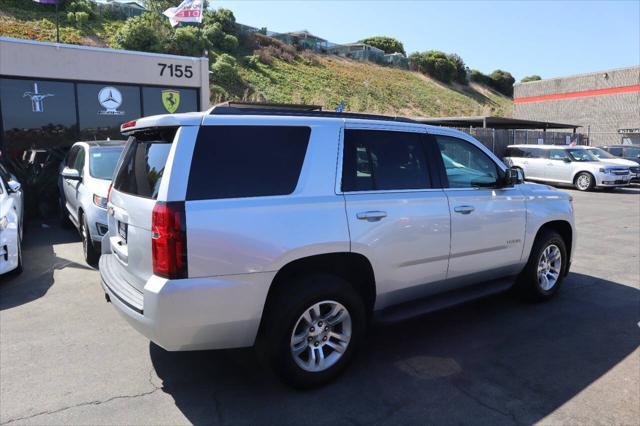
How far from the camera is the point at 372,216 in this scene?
3.60m

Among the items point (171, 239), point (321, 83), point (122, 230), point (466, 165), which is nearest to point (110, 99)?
point (122, 230)

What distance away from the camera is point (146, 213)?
3086 millimetres

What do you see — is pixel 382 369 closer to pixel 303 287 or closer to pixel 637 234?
pixel 303 287

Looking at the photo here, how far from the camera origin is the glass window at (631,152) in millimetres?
21530

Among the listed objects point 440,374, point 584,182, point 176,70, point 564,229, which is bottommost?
point 440,374

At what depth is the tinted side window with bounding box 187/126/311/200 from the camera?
3031mm

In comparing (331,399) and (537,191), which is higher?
(537,191)

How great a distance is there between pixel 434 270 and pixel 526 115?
42.6m

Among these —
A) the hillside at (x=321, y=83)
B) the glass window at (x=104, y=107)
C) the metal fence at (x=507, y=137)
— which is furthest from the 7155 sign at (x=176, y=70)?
the hillside at (x=321, y=83)

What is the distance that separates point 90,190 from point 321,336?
183 inches

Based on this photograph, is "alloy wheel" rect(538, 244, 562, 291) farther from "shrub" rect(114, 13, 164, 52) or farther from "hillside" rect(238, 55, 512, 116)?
"shrub" rect(114, 13, 164, 52)

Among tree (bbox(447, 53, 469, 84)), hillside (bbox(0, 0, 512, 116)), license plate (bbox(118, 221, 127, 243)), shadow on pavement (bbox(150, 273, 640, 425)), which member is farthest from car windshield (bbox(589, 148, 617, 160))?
tree (bbox(447, 53, 469, 84))

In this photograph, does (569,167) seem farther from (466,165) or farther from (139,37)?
(139,37)

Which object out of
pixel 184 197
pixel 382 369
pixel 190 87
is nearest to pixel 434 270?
Answer: pixel 382 369
